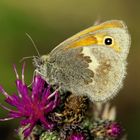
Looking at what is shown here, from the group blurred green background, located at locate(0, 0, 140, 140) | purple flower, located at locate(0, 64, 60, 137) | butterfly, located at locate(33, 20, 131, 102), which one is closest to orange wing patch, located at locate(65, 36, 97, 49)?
butterfly, located at locate(33, 20, 131, 102)

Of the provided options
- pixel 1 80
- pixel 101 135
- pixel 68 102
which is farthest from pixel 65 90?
pixel 1 80

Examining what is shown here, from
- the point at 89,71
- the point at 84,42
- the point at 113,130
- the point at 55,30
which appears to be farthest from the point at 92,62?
the point at 55,30

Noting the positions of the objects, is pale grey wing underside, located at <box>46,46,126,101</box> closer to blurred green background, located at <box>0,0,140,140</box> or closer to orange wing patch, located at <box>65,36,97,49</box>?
orange wing patch, located at <box>65,36,97,49</box>

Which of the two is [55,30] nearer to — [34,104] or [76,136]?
[34,104]

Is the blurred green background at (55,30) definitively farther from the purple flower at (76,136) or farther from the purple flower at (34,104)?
the purple flower at (76,136)

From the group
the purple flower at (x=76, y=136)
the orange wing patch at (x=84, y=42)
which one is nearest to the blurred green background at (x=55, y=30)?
the orange wing patch at (x=84, y=42)

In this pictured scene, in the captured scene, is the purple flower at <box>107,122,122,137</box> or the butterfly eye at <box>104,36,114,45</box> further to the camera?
the butterfly eye at <box>104,36,114,45</box>

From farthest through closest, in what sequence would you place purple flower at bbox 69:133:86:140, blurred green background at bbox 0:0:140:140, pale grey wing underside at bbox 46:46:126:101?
blurred green background at bbox 0:0:140:140 → pale grey wing underside at bbox 46:46:126:101 → purple flower at bbox 69:133:86:140

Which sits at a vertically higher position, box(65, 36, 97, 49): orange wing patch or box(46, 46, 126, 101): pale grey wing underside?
box(65, 36, 97, 49): orange wing patch
